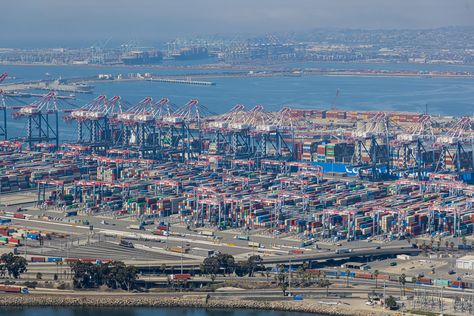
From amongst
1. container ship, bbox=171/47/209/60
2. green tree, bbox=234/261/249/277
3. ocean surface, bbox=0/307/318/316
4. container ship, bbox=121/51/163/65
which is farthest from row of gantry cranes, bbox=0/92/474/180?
container ship, bbox=171/47/209/60

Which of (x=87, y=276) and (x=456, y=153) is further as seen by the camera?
(x=456, y=153)

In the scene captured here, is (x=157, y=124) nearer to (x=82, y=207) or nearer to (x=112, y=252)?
(x=82, y=207)

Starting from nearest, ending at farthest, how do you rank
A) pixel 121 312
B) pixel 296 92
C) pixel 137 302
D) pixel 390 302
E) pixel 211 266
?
1. pixel 390 302
2. pixel 121 312
3. pixel 137 302
4. pixel 211 266
5. pixel 296 92

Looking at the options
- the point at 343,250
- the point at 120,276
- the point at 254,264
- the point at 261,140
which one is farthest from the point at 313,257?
the point at 261,140

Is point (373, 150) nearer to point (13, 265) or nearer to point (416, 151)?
point (416, 151)

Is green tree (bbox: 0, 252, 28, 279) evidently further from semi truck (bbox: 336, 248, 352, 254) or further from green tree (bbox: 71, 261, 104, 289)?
semi truck (bbox: 336, 248, 352, 254)

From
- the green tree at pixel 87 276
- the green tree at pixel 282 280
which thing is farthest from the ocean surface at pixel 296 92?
the green tree at pixel 282 280

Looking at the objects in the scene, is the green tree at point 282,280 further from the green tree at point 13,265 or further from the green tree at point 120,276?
the green tree at point 13,265

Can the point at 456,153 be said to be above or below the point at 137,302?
above
